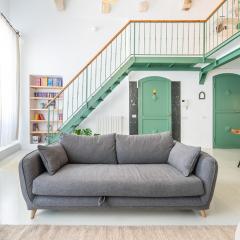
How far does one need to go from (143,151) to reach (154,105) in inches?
167

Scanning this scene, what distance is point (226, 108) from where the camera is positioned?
7391mm

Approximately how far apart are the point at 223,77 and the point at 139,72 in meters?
2.64

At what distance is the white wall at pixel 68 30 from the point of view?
714 centimetres

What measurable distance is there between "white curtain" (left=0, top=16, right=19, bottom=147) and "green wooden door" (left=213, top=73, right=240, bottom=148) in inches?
235

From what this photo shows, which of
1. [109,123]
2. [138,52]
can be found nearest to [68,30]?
[138,52]

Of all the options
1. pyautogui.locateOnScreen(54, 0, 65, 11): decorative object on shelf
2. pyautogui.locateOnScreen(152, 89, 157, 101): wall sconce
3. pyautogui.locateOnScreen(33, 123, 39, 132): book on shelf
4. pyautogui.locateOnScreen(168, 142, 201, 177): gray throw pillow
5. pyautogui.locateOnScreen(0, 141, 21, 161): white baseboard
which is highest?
pyautogui.locateOnScreen(54, 0, 65, 11): decorative object on shelf

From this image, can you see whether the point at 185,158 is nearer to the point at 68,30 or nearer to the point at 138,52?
the point at 138,52

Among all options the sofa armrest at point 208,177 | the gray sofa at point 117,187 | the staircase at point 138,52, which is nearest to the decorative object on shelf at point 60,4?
the staircase at point 138,52

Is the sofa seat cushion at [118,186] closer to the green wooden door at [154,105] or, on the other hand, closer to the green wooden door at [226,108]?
the green wooden door at [154,105]

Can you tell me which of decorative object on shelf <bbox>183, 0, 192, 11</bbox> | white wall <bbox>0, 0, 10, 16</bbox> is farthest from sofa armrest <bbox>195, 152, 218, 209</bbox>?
white wall <bbox>0, 0, 10, 16</bbox>

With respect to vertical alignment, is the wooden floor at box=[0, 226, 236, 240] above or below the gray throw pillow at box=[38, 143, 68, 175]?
below

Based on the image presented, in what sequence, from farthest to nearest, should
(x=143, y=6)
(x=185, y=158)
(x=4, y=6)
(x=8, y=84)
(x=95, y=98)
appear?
(x=143, y=6) → (x=4, y=6) → (x=95, y=98) → (x=8, y=84) → (x=185, y=158)

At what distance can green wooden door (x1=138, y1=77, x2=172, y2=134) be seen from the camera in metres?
7.34

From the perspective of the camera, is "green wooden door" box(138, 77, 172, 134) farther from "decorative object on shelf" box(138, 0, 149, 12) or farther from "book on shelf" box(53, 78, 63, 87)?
"book on shelf" box(53, 78, 63, 87)
